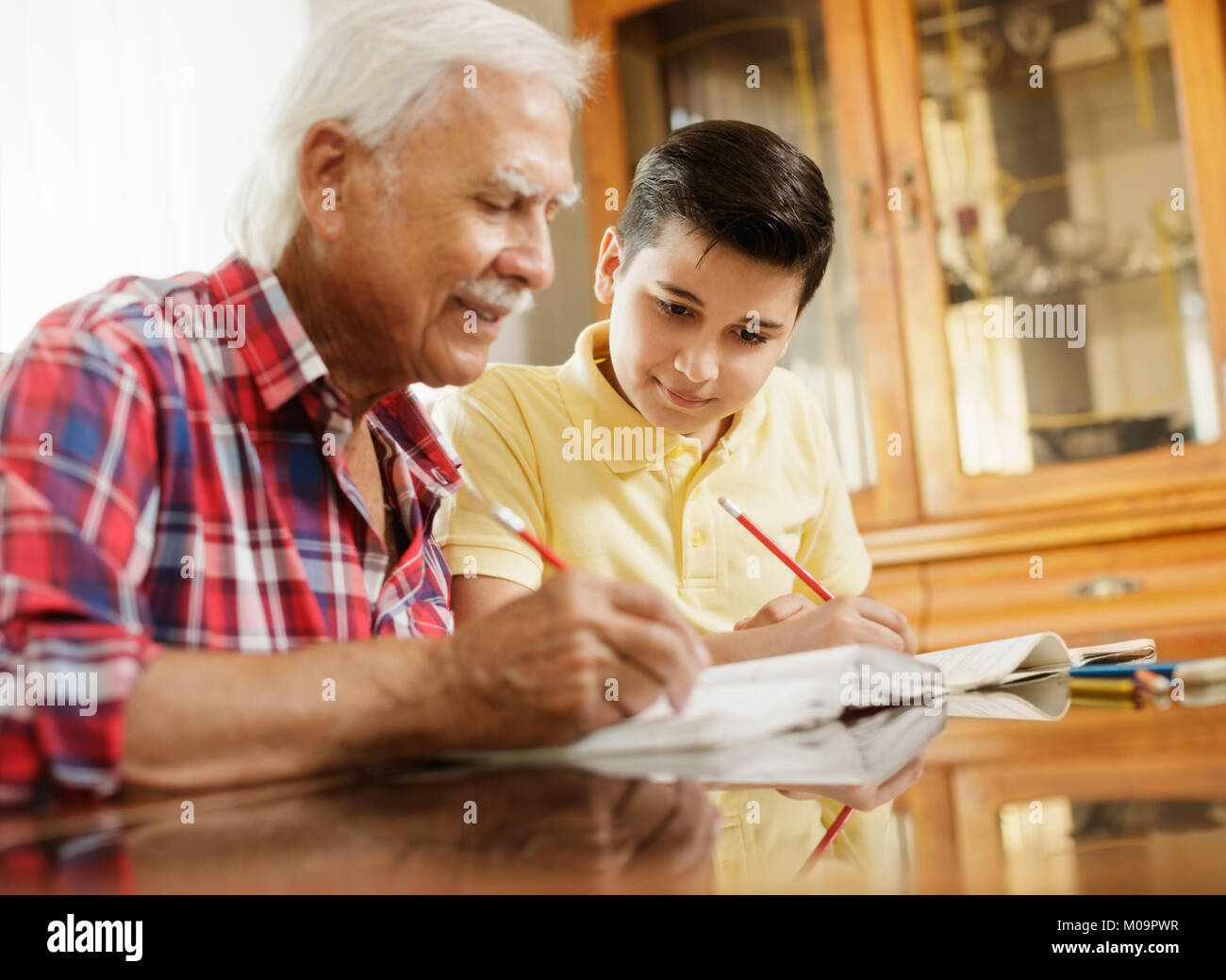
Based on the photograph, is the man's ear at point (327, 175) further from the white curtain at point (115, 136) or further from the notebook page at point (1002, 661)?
the white curtain at point (115, 136)

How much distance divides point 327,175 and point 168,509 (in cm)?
30

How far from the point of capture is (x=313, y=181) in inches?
35.3

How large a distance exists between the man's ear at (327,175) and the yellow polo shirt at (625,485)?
1.16ft

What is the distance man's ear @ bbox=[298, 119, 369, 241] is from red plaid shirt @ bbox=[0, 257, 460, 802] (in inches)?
2.4

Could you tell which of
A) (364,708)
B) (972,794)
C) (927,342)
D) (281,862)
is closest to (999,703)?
(972,794)

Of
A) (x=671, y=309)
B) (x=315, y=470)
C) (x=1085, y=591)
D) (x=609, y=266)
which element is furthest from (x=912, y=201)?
(x=315, y=470)

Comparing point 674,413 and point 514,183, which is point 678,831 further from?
point 674,413

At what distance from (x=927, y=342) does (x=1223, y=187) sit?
0.59 meters

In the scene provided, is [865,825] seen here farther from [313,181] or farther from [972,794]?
[313,181]

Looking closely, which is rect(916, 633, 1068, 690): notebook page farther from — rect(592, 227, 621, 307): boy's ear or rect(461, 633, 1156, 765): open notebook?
rect(592, 227, 621, 307): boy's ear

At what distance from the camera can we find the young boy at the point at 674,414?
1.20 meters

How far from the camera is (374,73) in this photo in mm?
872

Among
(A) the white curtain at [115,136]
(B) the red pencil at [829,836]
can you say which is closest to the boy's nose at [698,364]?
(B) the red pencil at [829,836]

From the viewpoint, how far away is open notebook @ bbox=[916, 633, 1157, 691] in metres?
0.91
